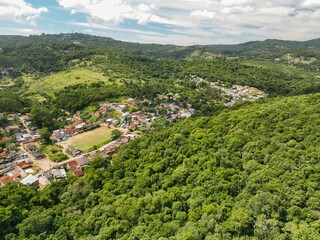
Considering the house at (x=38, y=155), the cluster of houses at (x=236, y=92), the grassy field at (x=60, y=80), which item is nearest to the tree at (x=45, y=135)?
the house at (x=38, y=155)

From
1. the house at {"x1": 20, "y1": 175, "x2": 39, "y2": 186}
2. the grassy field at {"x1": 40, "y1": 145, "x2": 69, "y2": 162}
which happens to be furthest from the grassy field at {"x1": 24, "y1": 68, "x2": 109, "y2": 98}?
the house at {"x1": 20, "y1": 175, "x2": 39, "y2": 186}

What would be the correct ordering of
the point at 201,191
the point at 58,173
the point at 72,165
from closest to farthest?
the point at 201,191 → the point at 58,173 → the point at 72,165

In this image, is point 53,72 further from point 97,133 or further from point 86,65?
point 97,133

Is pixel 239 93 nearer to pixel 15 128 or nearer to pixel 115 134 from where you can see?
pixel 115 134

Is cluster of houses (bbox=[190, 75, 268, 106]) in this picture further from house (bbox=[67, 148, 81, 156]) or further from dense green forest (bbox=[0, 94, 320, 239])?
house (bbox=[67, 148, 81, 156])

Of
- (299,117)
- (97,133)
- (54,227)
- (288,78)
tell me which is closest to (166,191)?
(54,227)

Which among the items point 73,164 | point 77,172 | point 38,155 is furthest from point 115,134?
point 77,172

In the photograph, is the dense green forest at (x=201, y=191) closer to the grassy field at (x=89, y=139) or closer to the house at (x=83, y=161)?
the house at (x=83, y=161)
